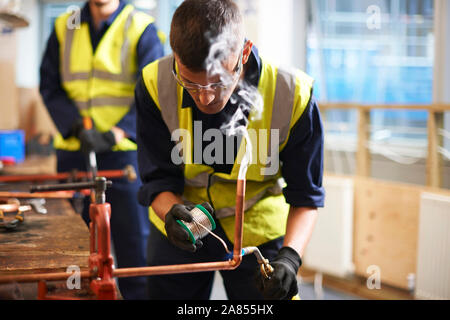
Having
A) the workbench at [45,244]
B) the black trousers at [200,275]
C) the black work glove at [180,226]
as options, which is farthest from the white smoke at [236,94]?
the workbench at [45,244]

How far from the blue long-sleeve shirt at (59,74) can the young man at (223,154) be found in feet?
2.61

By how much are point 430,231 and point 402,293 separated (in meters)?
0.48

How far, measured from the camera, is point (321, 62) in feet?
13.7

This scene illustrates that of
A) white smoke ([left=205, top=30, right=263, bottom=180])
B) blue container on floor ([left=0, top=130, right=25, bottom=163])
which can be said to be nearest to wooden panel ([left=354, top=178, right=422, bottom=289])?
white smoke ([left=205, top=30, right=263, bottom=180])

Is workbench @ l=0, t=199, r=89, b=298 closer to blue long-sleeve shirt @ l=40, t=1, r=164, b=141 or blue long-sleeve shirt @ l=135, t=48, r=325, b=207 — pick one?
blue long-sleeve shirt @ l=135, t=48, r=325, b=207

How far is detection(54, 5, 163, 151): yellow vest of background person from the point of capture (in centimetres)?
221

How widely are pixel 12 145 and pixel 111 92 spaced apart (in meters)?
2.23

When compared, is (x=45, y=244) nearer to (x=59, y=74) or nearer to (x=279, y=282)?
(x=279, y=282)

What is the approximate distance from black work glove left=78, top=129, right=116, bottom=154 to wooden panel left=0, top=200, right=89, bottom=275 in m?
0.53

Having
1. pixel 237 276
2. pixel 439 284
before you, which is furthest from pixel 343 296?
pixel 237 276

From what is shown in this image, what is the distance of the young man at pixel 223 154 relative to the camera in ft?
3.69

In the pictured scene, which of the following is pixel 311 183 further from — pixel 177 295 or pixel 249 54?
pixel 177 295

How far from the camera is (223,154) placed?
4.54ft
